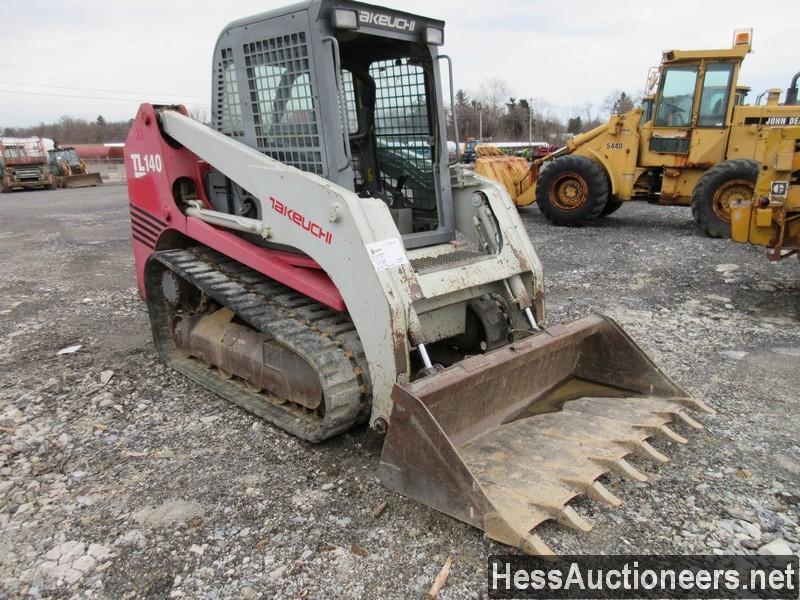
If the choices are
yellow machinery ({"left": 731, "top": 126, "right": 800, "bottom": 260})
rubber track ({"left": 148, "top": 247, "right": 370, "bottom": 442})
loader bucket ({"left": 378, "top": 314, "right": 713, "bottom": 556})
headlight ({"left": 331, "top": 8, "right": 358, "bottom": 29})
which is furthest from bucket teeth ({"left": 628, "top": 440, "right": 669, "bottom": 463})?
yellow machinery ({"left": 731, "top": 126, "right": 800, "bottom": 260})

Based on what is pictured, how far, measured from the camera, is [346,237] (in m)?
2.96

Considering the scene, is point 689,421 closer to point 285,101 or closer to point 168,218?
point 285,101

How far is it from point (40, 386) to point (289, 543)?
8.75 feet

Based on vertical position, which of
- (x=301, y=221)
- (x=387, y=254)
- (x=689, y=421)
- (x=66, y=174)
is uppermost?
(x=301, y=221)

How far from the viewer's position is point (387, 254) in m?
2.97

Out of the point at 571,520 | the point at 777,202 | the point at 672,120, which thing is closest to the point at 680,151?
the point at 672,120

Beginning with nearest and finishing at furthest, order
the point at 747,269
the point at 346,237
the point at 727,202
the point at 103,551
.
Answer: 1. the point at 103,551
2. the point at 346,237
3. the point at 747,269
4. the point at 727,202

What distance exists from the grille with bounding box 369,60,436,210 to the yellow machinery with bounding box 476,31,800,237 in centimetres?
624

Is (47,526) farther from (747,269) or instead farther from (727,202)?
(727,202)

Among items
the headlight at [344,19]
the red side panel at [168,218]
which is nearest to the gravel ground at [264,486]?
the red side panel at [168,218]

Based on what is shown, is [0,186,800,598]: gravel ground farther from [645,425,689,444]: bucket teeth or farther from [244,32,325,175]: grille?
[244,32,325,175]: grille

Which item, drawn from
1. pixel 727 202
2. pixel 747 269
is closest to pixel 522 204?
pixel 727 202

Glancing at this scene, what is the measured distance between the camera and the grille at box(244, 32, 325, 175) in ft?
10.9

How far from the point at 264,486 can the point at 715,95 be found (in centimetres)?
911
